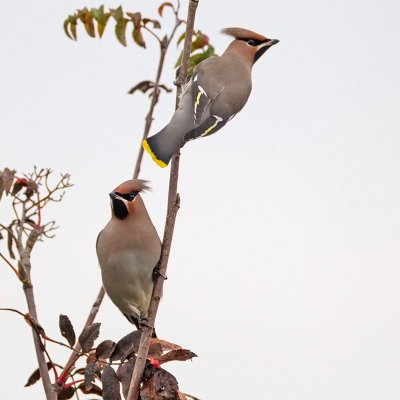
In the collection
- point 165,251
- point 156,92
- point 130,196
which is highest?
point 156,92

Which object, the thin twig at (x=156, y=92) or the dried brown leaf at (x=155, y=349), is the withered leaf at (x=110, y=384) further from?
the thin twig at (x=156, y=92)

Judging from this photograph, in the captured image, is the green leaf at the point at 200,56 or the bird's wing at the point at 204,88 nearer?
the green leaf at the point at 200,56

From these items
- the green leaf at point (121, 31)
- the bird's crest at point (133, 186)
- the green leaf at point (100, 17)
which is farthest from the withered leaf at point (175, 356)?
the green leaf at point (100, 17)

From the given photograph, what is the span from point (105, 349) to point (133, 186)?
0.91m

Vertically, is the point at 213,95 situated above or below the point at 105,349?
above

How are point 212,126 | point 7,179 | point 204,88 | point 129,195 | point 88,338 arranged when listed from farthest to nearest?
1. point 204,88
2. point 212,126
3. point 129,195
4. point 7,179
5. point 88,338

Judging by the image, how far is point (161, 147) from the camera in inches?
96.7

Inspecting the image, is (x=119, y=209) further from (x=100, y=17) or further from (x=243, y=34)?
(x=243, y=34)

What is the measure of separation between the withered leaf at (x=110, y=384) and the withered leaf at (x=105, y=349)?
0.05 meters

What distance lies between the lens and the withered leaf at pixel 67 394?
1.72 m

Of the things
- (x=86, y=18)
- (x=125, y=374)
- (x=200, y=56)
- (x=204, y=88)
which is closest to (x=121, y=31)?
(x=86, y=18)

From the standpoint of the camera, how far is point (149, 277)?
261cm

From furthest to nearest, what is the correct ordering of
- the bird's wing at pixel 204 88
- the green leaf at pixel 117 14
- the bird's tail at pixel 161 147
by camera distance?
1. the bird's wing at pixel 204 88
2. the green leaf at pixel 117 14
3. the bird's tail at pixel 161 147

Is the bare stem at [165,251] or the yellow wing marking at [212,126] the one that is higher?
the yellow wing marking at [212,126]
